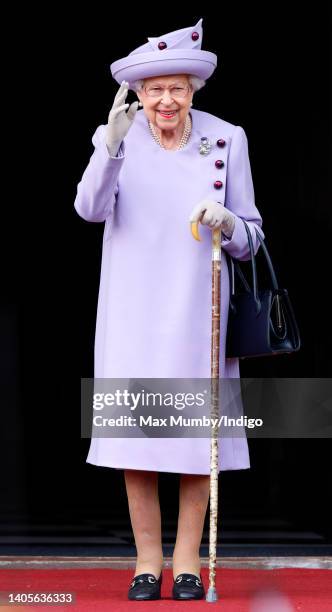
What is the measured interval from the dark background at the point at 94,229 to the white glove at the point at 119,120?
3.01 metres

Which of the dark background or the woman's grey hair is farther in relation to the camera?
the dark background

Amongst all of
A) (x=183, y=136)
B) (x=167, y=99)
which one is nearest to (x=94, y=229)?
(x=183, y=136)

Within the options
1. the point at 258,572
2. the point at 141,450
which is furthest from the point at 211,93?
the point at 141,450

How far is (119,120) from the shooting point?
A: 14.0 feet

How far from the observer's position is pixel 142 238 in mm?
4496

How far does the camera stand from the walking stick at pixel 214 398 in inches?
170

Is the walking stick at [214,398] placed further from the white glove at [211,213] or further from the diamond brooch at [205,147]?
the diamond brooch at [205,147]

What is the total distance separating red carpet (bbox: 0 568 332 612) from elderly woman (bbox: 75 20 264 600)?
0.42ft

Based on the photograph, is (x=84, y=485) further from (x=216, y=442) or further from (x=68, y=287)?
(x=216, y=442)

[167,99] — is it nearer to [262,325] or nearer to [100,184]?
[100,184]

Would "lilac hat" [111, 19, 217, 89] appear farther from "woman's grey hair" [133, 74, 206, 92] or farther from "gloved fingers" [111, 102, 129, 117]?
"gloved fingers" [111, 102, 129, 117]

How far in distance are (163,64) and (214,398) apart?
0.94m

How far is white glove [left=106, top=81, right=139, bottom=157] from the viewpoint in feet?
13.9

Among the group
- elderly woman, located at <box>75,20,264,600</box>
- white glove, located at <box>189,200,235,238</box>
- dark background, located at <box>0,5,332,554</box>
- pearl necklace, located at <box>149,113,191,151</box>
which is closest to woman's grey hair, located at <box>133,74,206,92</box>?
elderly woman, located at <box>75,20,264,600</box>
